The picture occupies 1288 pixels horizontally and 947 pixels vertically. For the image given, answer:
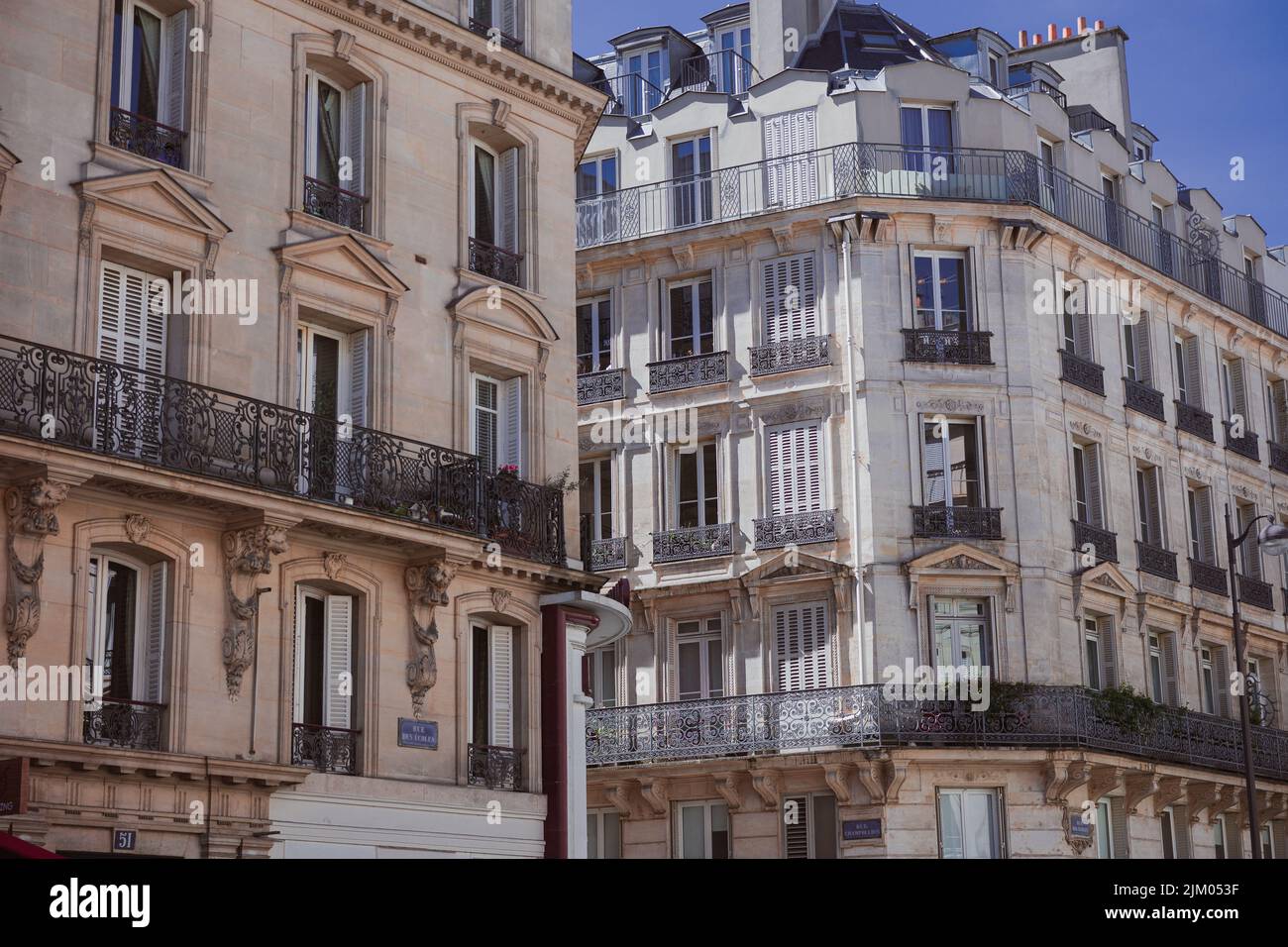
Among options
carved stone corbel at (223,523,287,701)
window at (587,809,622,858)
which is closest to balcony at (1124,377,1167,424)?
window at (587,809,622,858)

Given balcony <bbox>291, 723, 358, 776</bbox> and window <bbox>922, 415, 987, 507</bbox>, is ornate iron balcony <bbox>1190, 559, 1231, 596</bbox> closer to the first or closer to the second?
window <bbox>922, 415, 987, 507</bbox>

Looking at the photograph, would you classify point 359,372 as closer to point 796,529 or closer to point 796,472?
point 796,529

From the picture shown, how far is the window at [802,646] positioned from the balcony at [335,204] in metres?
13.3

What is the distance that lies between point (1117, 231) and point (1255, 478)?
699cm

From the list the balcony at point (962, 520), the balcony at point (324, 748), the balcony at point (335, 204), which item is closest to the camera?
the balcony at point (324, 748)

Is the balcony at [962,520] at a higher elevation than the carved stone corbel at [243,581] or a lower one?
higher

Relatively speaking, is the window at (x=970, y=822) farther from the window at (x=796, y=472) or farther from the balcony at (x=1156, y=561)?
the balcony at (x=1156, y=561)

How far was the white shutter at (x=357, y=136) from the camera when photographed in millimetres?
21828

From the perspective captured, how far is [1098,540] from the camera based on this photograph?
3362 cm

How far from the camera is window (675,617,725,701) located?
33062 mm

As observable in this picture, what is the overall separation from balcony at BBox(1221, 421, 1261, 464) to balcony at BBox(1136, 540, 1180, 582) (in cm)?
416

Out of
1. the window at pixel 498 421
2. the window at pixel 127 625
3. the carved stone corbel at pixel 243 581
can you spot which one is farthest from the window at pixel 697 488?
the window at pixel 127 625

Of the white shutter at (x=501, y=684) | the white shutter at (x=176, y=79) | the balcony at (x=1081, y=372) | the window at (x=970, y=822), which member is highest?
the balcony at (x=1081, y=372)
